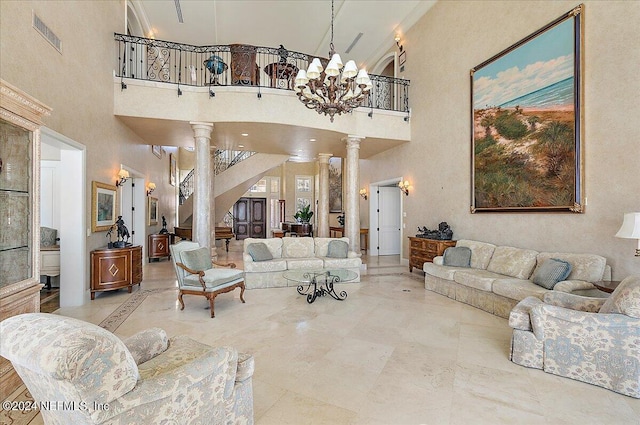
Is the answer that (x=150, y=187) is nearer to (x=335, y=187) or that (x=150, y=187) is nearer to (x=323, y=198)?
(x=323, y=198)

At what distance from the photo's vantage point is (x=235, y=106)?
6.33 m

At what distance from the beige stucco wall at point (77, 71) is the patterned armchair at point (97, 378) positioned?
332 cm

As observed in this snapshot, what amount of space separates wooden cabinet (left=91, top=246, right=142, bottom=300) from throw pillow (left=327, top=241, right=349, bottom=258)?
12.5 feet

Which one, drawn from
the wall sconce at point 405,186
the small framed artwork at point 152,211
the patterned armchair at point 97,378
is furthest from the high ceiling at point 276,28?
the patterned armchair at point 97,378

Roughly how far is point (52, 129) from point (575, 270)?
23.5 ft

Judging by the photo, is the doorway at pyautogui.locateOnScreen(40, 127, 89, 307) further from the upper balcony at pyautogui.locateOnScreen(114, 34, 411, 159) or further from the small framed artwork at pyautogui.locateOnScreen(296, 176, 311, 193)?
the small framed artwork at pyautogui.locateOnScreen(296, 176, 311, 193)

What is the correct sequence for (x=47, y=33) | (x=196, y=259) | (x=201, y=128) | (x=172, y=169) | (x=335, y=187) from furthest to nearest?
(x=335, y=187) < (x=172, y=169) < (x=201, y=128) < (x=196, y=259) < (x=47, y=33)

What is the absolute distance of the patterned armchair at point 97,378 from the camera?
48.7 inches

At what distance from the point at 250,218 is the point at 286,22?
9657 millimetres

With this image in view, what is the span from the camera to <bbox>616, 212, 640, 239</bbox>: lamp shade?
320 cm

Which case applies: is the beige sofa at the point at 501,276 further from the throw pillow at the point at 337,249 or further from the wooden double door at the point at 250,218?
the wooden double door at the point at 250,218

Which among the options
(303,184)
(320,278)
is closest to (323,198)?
(320,278)

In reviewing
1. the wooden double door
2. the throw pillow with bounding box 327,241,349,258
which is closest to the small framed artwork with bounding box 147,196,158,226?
the throw pillow with bounding box 327,241,349,258

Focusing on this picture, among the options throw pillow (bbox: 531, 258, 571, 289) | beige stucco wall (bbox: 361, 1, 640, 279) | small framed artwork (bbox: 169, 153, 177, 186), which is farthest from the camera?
small framed artwork (bbox: 169, 153, 177, 186)
